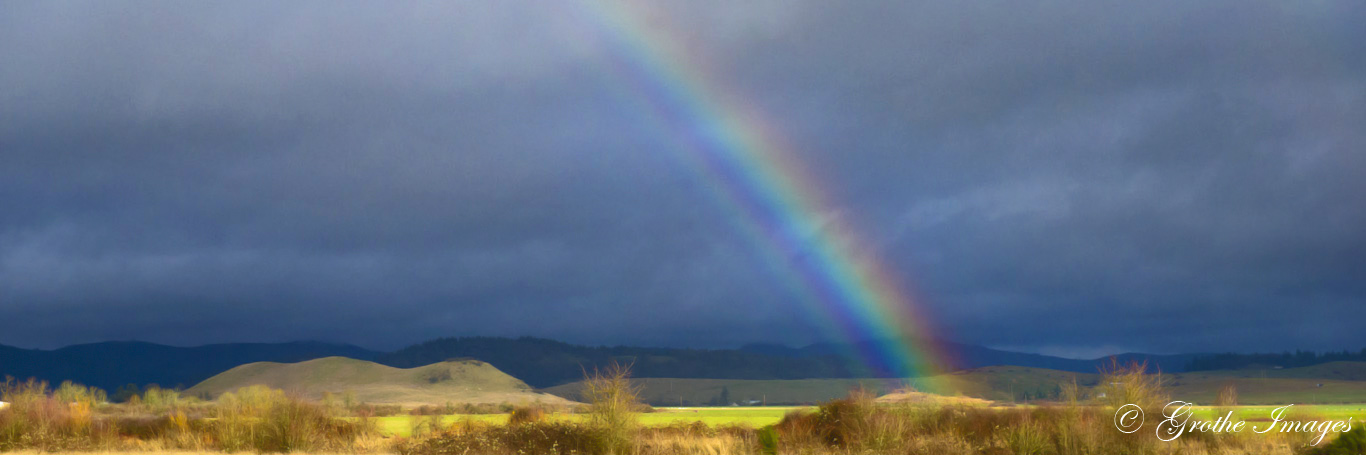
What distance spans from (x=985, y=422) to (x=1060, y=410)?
924cm

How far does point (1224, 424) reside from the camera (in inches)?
2152

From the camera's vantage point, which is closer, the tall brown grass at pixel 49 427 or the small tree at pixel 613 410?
the small tree at pixel 613 410
